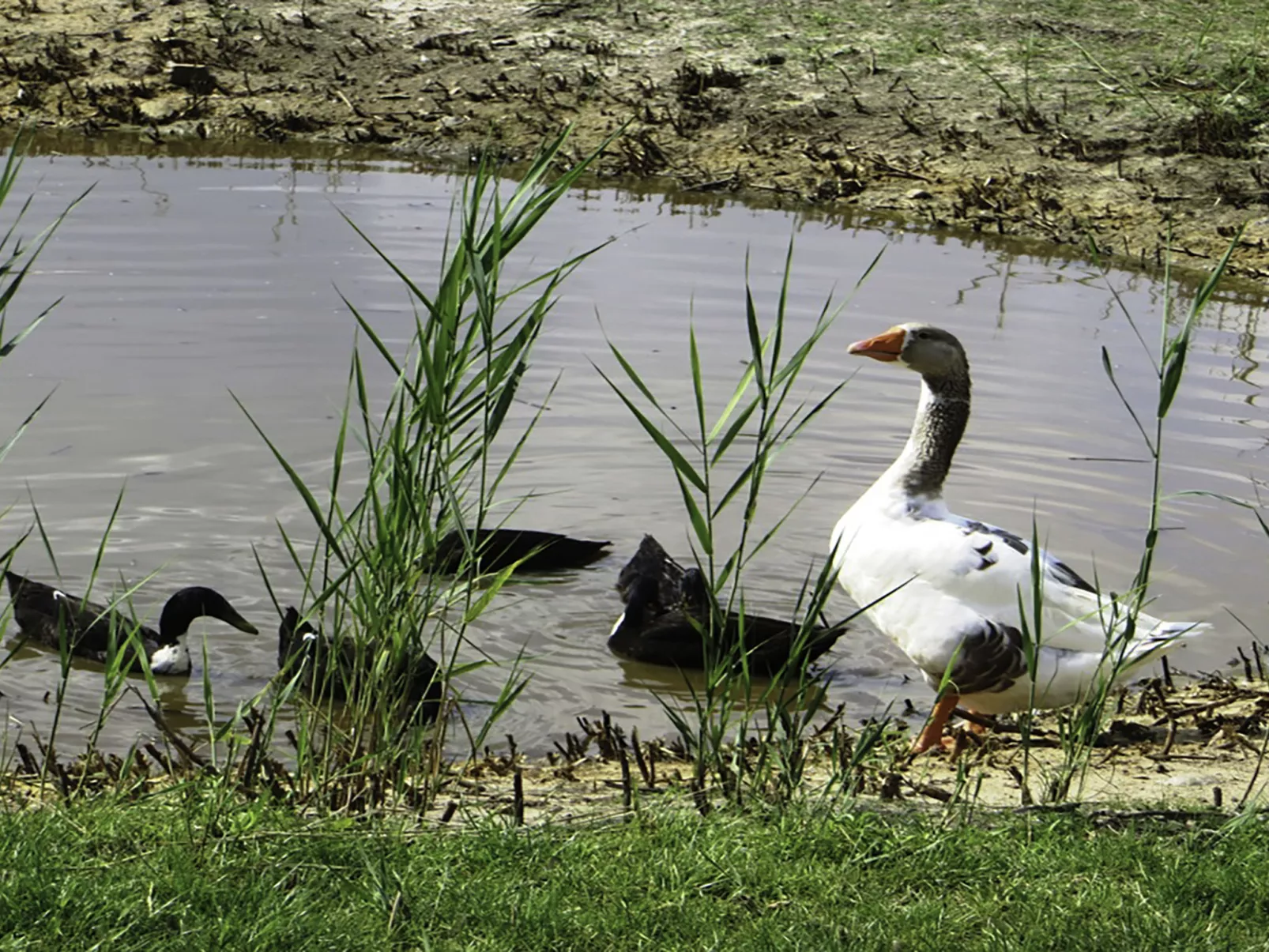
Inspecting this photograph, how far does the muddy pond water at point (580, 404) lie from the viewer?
7.50 metres

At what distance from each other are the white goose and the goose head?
1.60ft

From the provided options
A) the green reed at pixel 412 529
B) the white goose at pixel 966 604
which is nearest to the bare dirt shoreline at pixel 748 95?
the white goose at pixel 966 604

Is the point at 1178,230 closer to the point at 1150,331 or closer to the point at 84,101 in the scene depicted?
the point at 1150,331

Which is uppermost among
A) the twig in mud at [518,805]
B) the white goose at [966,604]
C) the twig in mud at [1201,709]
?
the white goose at [966,604]

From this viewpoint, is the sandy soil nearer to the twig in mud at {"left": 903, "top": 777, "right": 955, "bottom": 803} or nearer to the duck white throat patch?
the twig in mud at {"left": 903, "top": 777, "right": 955, "bottom": 803}

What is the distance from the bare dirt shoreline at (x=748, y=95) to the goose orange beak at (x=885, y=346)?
24.7 feet

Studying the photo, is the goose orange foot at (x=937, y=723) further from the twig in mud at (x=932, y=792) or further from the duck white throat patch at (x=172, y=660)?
the duck white throat patch at (x=172, y=660)

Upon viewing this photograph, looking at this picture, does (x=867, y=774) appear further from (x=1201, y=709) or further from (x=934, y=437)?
(x=934, y=437)

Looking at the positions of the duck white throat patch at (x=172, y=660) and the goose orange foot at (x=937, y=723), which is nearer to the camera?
the goose orange foot at (x=937, y=723)

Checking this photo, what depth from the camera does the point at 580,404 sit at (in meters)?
10.3

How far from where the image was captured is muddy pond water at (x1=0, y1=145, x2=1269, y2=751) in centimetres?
750

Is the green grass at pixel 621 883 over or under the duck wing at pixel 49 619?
over

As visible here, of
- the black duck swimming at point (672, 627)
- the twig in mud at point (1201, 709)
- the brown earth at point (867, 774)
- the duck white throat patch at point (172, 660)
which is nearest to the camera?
the brown earth at point (867, 774)

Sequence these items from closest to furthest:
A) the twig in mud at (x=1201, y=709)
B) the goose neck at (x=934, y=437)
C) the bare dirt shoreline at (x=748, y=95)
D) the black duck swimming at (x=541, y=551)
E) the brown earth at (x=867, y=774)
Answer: the brown earth at (x=867, y=774), the twig in mud at (x=1201, y=709), the goose neck at (x=934, y=437), the black duck swimming at (x=541, y=551), the bare dirt shoreline at (x=748, y=95)
